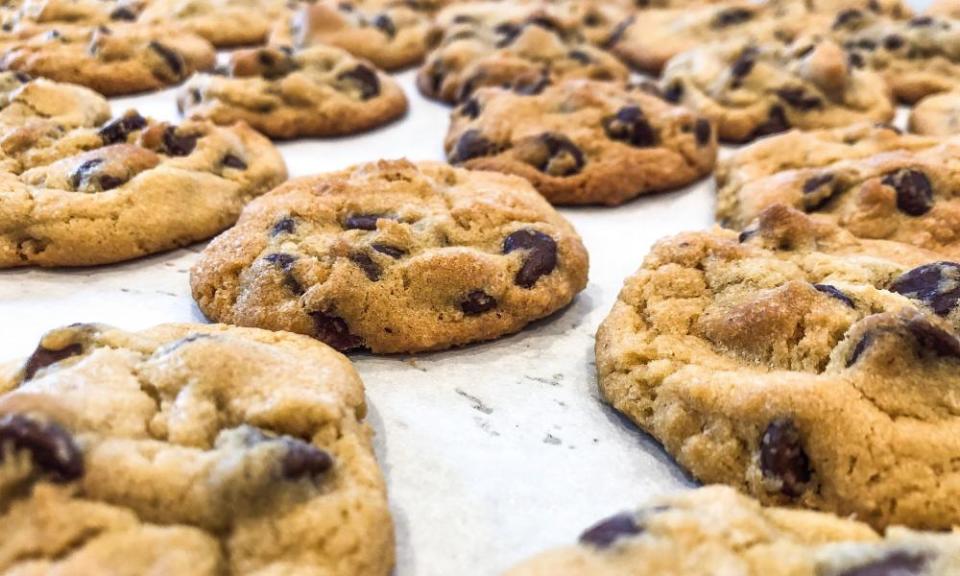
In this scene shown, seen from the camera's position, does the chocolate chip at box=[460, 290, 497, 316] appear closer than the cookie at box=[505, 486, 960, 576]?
No

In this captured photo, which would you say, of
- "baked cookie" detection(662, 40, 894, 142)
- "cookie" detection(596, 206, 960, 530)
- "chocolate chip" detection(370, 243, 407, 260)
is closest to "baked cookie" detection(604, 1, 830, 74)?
"baked cookie" detection(662, 40, 894, 142)

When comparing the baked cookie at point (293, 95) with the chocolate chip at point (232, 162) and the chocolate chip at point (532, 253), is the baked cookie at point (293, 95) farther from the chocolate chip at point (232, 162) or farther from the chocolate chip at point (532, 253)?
the chocolate chip at point (532, 253)

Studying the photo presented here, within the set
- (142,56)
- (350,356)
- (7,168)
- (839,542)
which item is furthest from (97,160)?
(839,542)

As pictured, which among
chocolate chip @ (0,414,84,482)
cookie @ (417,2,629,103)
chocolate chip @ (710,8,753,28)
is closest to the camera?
chocolate chip @ (0,414,84,482)

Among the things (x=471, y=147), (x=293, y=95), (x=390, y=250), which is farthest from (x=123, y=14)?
(x=390, y=250)

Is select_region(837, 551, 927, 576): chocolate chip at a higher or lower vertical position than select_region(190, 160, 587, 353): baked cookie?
higher

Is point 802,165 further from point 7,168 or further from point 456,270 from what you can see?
point 7,168

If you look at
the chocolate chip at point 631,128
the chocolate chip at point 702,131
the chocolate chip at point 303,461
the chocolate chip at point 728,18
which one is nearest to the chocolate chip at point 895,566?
the chocolate chip at point 303,461

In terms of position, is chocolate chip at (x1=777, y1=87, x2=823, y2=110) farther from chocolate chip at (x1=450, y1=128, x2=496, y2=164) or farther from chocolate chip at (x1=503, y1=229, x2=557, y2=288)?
chocolate chip at (x1=503, y1=229, x2=557, y2=288)
